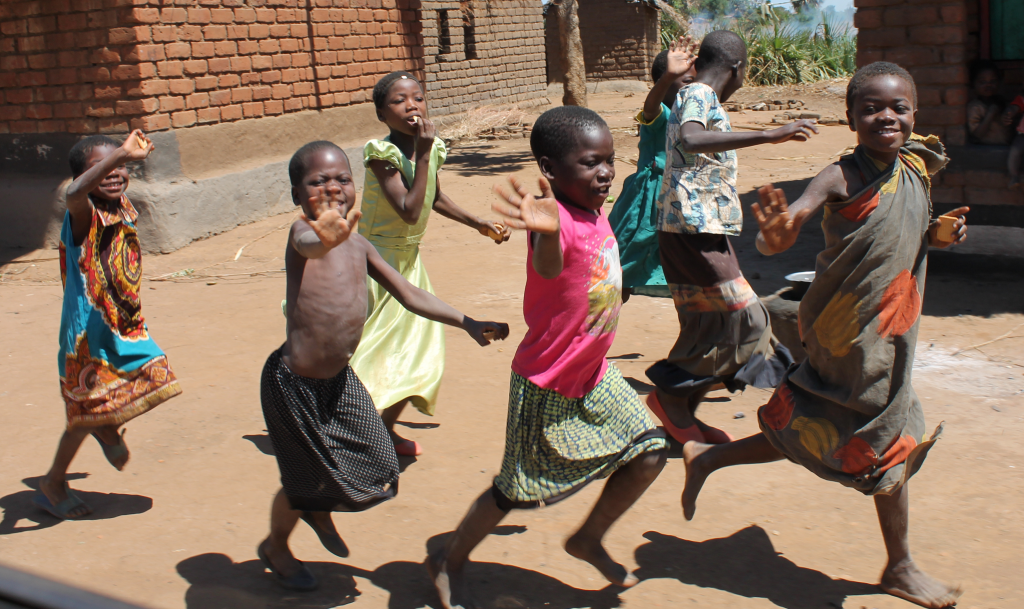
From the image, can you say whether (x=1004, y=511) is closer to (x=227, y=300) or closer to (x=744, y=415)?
(x=744, y=415)

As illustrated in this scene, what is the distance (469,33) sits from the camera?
16.2m

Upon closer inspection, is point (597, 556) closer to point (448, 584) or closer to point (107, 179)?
point (448, 584)

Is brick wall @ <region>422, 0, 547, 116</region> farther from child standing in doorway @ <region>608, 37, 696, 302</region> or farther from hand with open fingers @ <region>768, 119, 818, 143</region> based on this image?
hand with open fingers @ <region>768, 119, 818, 143</region>

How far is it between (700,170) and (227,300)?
12.8 ft

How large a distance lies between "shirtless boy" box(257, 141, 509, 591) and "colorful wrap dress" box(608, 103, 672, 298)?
191 cm

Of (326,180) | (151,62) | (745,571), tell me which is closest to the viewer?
(326,180)

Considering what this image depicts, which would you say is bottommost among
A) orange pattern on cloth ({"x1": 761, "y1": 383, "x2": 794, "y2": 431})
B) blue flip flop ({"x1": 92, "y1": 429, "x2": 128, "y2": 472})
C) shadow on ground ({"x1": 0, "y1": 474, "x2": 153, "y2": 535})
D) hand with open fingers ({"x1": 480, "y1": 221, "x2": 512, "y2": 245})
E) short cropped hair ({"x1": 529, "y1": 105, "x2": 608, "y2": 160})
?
shadow on ground ({"x1": 0, "y1": 474, "x2": 153, "y2": 535})

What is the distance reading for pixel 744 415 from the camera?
418 cm

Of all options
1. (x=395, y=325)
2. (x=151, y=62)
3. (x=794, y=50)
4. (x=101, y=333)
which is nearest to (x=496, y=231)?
(x=395, y=325)

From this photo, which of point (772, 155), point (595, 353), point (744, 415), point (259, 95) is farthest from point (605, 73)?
point (595, 353)

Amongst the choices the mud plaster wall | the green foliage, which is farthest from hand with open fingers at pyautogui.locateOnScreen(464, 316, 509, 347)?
the green foliage

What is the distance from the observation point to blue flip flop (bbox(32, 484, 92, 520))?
329cm

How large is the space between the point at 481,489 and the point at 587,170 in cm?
153

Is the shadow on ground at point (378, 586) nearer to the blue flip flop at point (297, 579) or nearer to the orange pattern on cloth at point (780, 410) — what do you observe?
the blue flip flop at point (297, 579)
